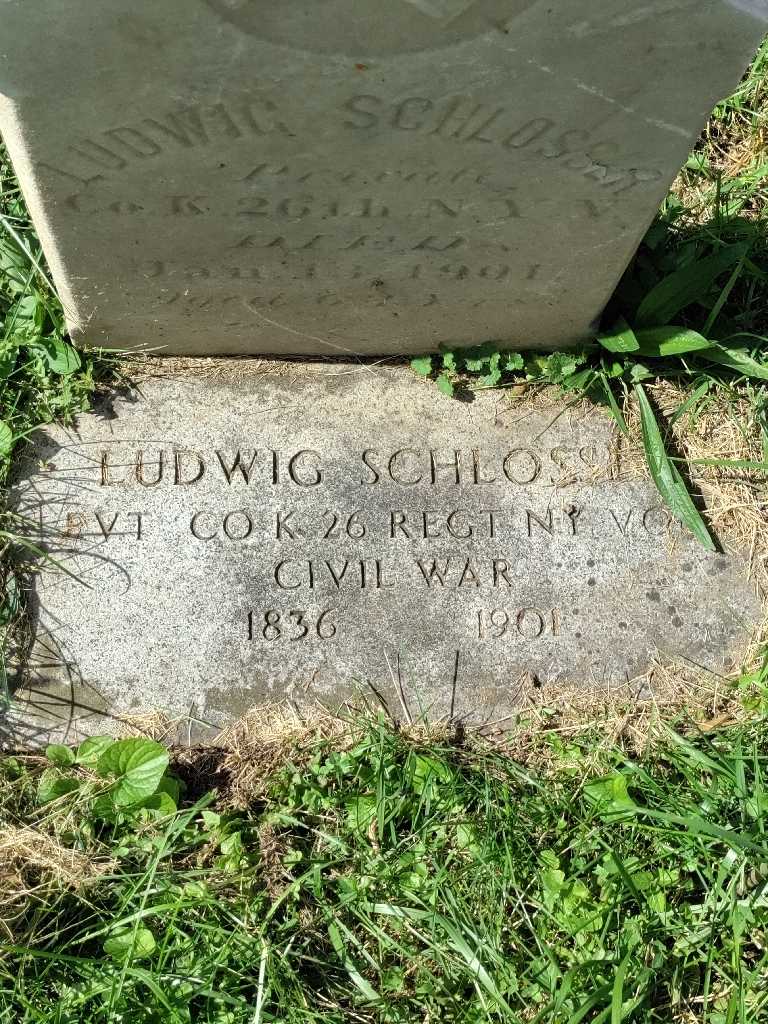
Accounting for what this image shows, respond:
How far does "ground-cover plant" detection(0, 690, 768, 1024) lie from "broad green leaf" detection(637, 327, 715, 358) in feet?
3.26

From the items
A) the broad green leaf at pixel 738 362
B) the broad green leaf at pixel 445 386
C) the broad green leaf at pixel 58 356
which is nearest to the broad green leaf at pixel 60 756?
the broad green leaf at pixel 58 356

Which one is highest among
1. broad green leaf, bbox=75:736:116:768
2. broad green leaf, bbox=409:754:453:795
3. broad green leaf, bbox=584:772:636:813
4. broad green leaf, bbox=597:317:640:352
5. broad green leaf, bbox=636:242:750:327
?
broad green leaf, bbox=636:242:750:327

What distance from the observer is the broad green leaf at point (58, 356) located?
2312 mm

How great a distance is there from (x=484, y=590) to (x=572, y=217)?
889 millimetres

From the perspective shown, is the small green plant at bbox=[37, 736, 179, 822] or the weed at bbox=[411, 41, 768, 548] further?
the weed at bbox=[411, 41, 768, 548]

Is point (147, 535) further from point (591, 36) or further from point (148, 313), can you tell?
point (591, 36)

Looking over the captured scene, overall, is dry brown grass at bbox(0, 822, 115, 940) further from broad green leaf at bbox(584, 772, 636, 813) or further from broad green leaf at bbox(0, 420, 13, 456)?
broad green leaf at bbox(584, 772, 636, 813)

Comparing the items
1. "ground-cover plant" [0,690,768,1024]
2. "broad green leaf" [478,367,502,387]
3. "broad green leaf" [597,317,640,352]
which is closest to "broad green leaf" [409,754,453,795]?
"ground-cover plant" [0,690,768,1024]

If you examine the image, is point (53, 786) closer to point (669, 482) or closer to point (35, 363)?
point (35, 363)

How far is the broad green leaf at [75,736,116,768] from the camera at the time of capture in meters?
1.98

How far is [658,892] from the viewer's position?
193cm

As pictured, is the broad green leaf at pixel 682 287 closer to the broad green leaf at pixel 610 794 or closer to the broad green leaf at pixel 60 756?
the broad green leaf at pixel 610 794

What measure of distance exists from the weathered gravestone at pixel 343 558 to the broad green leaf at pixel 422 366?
0.03m

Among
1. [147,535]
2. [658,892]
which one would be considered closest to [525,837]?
[658,892]
